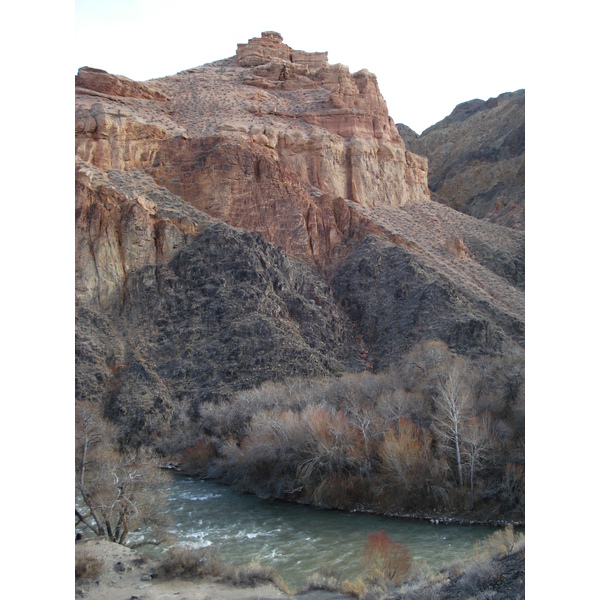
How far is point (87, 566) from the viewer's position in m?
14.2

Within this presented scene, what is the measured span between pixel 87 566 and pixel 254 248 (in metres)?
34.2

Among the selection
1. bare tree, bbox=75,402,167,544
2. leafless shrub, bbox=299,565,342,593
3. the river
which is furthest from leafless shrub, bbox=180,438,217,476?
leafless shrub, bbox=299,565,342,593

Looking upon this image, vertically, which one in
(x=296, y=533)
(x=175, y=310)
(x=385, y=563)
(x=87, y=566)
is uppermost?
(x=175, y=310)

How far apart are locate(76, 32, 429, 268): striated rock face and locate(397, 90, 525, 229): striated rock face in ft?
52.3

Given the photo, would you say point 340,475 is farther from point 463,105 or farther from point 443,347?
point 463,105

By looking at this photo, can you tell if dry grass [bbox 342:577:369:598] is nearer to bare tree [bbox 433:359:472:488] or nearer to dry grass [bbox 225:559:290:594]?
dry grass [bbox 225:559:290:594]

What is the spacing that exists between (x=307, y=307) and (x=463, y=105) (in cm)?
8915

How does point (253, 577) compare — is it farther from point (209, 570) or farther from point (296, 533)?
point (296, 533)

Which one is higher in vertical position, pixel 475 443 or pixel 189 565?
pixel 475 443

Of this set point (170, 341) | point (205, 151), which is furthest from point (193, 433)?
point (205, 151)

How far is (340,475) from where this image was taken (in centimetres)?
2555

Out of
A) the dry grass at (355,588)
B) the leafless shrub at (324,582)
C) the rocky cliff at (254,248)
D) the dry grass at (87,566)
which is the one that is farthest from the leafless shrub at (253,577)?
the rocky cliff at (254,248)

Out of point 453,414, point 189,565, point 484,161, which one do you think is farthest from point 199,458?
point 484,161
